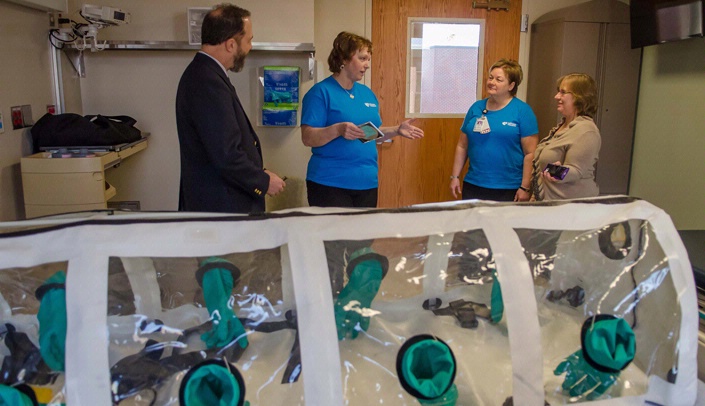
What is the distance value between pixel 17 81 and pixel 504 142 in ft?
8.21

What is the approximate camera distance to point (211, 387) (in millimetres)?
1118

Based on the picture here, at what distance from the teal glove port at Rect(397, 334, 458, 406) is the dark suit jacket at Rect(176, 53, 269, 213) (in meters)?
1.22

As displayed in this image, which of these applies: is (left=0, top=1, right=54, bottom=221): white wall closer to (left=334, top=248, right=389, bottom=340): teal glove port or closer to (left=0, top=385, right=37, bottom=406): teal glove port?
(left=0, top=385, right=37, bottom=406): teal glove port

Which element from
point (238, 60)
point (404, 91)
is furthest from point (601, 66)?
point (238, 60)

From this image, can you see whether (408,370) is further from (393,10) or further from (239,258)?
(393,10)

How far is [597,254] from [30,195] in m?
2.58

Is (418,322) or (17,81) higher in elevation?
(17,81)

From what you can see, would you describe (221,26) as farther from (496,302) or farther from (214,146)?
(496,302)

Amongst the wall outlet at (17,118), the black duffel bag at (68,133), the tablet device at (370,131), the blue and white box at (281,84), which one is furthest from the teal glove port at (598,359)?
the blue and white box at (281,84)

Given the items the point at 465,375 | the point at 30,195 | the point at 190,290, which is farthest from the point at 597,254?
the point at 30,195

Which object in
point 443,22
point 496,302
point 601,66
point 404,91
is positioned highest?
point 443,22

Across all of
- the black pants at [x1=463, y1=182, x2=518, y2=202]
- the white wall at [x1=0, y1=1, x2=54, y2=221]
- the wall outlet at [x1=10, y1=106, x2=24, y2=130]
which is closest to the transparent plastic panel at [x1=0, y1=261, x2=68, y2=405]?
the white wall at [x1=0, y1=1, x2=54, y2=221]

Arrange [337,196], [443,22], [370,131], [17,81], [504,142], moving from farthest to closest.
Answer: [443,22] < [504,142] < [17,81] < [337,196] < [370,131]

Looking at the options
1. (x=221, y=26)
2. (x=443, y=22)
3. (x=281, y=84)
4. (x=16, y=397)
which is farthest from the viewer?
(x=443, y=22)
